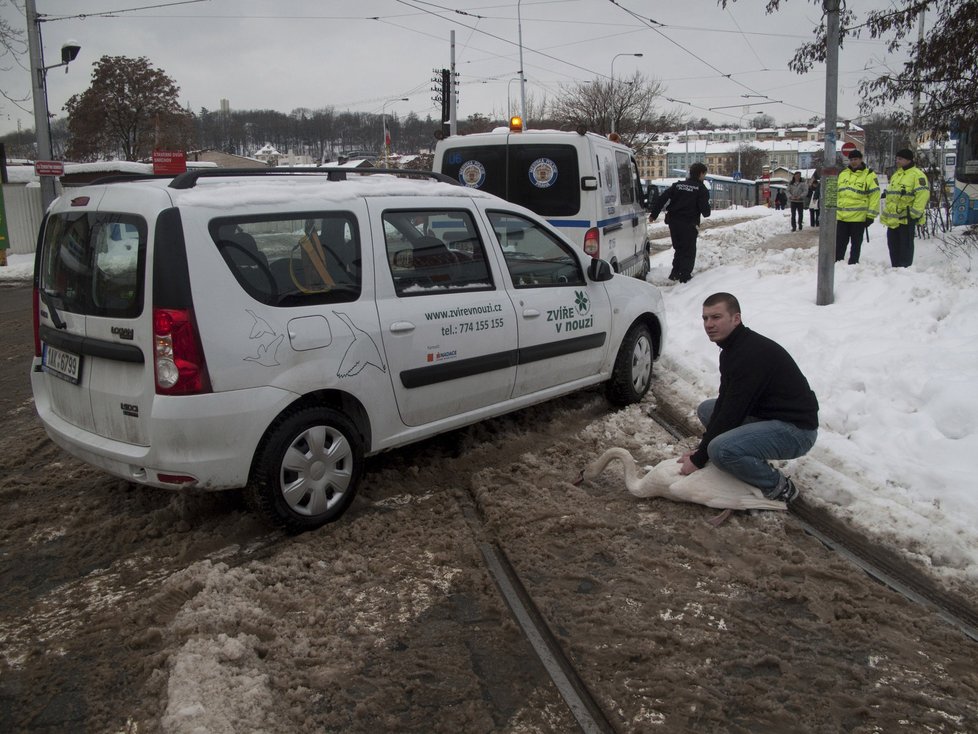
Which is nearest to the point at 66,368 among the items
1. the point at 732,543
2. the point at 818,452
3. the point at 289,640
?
the point at 289,640

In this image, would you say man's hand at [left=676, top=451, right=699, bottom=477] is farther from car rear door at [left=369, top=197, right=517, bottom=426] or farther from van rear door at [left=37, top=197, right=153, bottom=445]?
van rear door at [left=37, top=197, right=153, bottom=445]

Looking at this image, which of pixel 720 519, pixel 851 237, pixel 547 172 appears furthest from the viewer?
pixel 851 237

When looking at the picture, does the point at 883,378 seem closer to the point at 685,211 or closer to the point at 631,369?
the point at 631,369

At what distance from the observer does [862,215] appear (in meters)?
11.7

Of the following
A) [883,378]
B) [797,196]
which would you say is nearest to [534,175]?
[883,378]

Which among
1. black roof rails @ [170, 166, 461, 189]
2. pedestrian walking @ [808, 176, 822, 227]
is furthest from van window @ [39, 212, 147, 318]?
pedestrian walking @ [808, 176, 822, 227]

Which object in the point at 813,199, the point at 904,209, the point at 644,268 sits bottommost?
the point at 644,268

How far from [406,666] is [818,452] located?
3415 millimetres

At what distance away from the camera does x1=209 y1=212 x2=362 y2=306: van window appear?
13.4ft

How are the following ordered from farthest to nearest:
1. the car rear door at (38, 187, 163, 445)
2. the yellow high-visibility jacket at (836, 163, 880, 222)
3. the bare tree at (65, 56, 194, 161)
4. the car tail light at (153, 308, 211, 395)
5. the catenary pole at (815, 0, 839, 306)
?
the bare tree at (65, 56, 194, 161), the yellow high-visibility jacket at (836, 163, 880, 222), the catenary pole at (815, 0, 839, 306), the car rear door at (38, 187, 163, 445), the car tail light at (153, 308, 211, 395)

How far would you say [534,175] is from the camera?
9.02 m

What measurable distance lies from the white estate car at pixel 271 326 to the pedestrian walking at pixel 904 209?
7.51 meters

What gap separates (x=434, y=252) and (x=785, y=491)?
2.45 metres

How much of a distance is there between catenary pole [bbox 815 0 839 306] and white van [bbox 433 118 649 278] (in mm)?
2393
